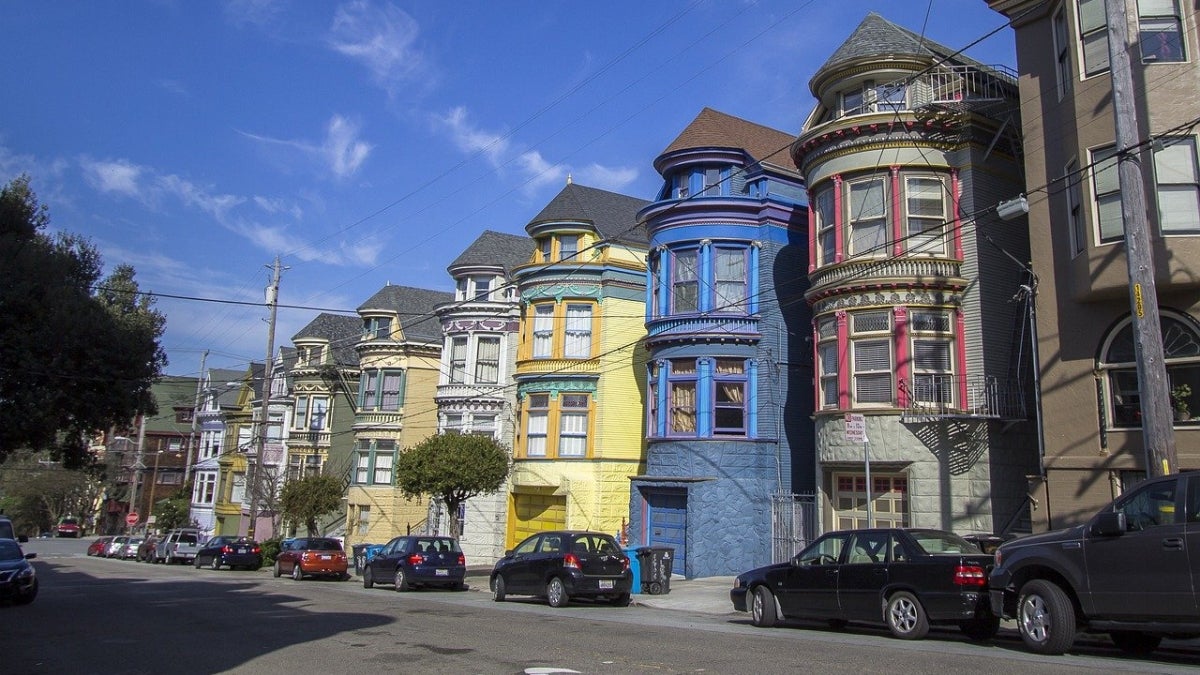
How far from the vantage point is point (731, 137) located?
28.7 metres

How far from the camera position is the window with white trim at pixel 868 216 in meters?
22.0

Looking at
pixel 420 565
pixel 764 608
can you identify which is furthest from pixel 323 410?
pixel 764 608

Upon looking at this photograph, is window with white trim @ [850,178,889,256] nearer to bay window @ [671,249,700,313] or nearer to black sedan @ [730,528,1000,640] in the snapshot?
bay window @ [671,249,700,313]

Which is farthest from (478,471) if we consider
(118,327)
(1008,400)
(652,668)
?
(652,668)

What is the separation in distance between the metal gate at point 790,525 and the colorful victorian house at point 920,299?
56.8 inches

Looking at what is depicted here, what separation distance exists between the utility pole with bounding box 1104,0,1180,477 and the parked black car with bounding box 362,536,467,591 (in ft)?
53.0

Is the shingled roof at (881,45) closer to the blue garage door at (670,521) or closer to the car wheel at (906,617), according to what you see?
the blue garage door at (670,521)

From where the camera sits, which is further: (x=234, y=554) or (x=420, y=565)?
(x=234, y=554)

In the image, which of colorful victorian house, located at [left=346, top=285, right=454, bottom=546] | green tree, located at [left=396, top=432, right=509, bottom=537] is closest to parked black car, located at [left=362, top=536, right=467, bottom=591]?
green tree, located at [left=396, top=432, right=509, bottom=537]

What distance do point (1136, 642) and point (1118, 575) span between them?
5.84ft

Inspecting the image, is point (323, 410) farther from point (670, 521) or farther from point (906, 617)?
point (906, 617)

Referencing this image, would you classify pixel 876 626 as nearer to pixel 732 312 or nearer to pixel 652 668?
pixel 652 668

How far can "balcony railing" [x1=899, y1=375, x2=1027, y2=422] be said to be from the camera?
20.4m

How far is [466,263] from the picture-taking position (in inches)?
1563
